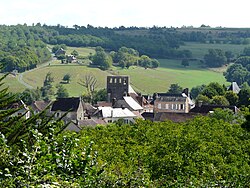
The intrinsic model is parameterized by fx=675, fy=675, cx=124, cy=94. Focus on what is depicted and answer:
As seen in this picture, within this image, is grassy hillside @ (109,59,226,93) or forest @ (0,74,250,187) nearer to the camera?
forest @ (0,74,250,187)

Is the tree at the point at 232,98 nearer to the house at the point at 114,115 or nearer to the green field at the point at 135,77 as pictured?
the house at the point at 114,115

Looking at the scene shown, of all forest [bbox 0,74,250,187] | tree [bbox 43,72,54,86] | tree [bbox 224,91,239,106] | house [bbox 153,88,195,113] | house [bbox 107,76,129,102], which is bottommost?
tree [bbox 43,72,54,86]

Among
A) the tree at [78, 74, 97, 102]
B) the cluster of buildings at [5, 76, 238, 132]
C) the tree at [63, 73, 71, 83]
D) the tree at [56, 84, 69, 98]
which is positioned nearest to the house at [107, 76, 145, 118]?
the cluster of buildings at [5, 76, 238, 132]

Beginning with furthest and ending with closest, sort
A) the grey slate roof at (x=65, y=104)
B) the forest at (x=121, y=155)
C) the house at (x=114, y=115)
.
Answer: the grey slate roof at (x=65, y=104) < the house at (x=114, y=115) < the forest at (x=121, y=155)

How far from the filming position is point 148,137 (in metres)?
40.8

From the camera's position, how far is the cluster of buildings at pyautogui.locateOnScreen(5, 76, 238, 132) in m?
81.7

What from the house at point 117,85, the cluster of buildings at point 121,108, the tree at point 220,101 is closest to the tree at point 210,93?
the cluster of buildings at point 121,108

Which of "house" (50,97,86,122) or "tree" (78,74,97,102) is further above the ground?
"house" (50,97,86,122)

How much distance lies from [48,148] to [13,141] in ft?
24.9

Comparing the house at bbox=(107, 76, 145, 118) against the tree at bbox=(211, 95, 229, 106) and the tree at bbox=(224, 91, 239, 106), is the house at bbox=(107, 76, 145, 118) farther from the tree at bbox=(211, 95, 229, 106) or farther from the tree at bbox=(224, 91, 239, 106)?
the tree at bbox=(211, 95, 229, 106)

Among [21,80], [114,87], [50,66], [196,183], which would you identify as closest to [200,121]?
[196,183]

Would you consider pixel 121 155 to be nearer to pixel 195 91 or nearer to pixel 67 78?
pixel 195 91

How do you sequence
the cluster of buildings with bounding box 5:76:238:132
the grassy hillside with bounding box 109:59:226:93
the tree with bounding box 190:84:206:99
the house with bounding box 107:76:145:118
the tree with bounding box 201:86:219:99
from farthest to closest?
the grassy hillside with bounding box 109:59:226:93
the tree with bounding box 190:84:206:99
the house with bounding box 107:76:145:118
the tree with bounding box 201:86:219:99
the cluster of buildings with bounding box 5:76:238:132

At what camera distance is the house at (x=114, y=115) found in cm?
8675
